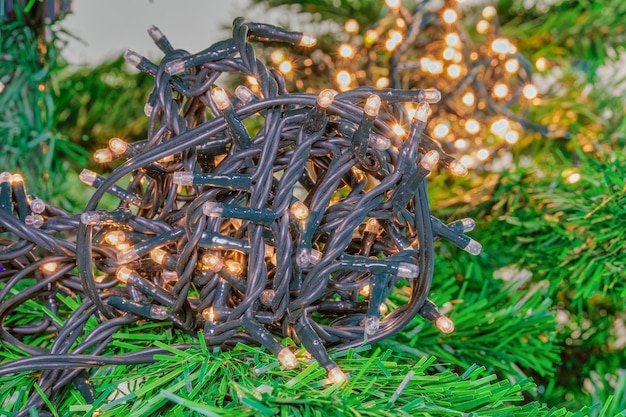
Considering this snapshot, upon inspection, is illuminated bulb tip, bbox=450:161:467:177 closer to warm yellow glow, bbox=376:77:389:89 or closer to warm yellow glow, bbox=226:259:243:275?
warm yellow glow, bbox=226:259:243:275

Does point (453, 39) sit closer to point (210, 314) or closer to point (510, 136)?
point (510, 136)

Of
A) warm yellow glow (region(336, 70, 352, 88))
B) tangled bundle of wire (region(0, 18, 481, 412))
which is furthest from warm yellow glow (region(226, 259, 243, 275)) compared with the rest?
warm yellow glow (region(336, 70, 352, 88))

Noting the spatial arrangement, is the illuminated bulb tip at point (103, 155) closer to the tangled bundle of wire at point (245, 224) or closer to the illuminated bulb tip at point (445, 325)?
the tangled bundle of wire at point (245, 224)

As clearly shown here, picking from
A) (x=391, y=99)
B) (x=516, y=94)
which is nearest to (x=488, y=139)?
(x=516, y=94)

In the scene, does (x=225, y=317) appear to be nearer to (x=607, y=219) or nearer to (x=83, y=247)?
(x=83, y=247)

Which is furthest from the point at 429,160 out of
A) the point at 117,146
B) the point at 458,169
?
the point at 117,146

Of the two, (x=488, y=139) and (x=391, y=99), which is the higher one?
(x=391, y=99)
